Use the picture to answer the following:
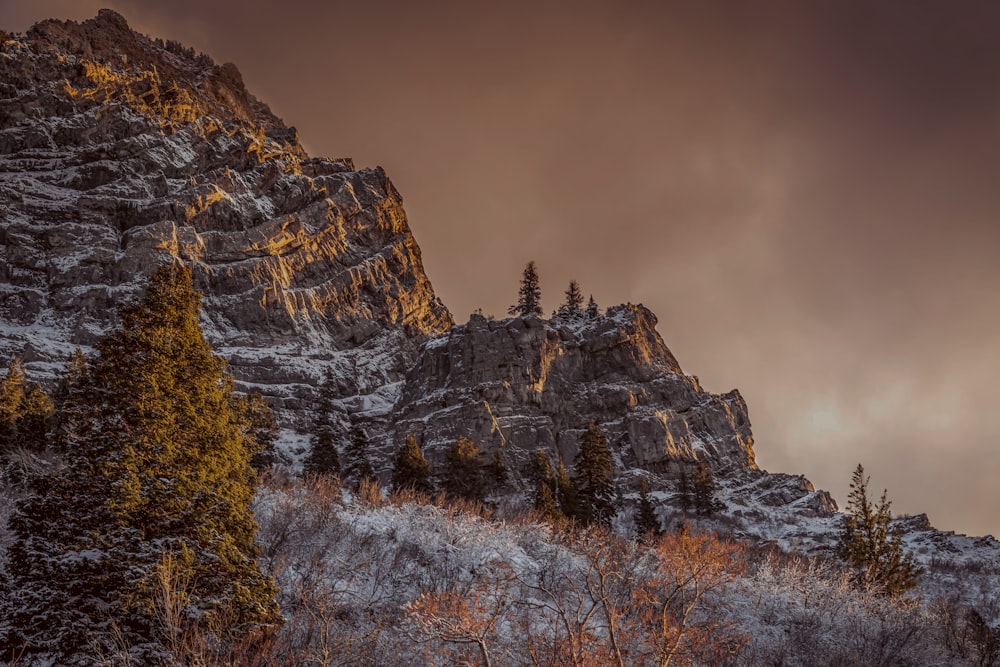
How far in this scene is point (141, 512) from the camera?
568 inches

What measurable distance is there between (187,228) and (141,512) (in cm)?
10386

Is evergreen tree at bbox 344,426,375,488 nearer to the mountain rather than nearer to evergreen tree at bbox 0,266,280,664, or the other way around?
the mountain

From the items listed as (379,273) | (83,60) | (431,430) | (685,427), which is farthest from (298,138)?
(685,427)

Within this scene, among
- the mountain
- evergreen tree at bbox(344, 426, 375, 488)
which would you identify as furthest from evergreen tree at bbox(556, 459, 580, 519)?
evergreen tree at bbox(344, 426, 375, 488)

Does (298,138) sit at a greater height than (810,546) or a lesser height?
greater

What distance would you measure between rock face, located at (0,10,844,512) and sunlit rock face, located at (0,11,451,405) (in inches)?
12.4

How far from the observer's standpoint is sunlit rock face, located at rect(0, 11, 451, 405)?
96.1 m

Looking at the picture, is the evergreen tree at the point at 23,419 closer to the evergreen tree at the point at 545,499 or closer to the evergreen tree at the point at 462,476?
the evergreen tree at the point at 462,476

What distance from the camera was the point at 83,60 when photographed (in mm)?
134500

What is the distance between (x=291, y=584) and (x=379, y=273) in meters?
109

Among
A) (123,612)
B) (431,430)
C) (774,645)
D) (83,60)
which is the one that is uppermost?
(83,60)

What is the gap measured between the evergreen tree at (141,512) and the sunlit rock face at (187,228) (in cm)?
7759

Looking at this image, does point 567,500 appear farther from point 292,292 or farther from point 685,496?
point 292,292

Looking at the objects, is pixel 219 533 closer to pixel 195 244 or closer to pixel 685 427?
pixel 685 427
